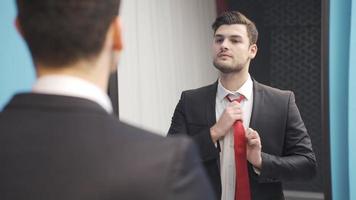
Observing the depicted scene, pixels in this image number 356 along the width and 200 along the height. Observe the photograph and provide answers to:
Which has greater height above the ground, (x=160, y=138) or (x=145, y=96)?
(x=160, y=138)

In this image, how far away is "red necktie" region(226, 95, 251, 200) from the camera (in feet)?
4.79

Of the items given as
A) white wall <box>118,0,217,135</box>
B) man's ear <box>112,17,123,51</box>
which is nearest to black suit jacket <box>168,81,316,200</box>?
white wall <box>118,0,217,135</box>

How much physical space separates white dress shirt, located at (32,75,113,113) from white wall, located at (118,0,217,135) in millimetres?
1432

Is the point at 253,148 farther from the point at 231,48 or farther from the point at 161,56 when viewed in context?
the point at 161,56

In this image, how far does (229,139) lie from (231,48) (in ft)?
1.05

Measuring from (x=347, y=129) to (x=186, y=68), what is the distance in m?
0.90

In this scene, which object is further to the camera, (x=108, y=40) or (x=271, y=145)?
(x=271, y=145)

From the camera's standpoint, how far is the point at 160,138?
1.61 ft

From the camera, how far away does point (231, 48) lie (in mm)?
1645

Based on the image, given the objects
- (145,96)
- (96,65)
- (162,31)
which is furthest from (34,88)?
(162,31)

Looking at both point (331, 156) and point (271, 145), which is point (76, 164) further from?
point (331, 156)

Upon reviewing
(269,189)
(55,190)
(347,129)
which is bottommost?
(269,189)

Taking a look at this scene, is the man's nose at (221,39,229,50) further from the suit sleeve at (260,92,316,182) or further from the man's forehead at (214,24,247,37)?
the suit sleeve at (260,92,316,182)

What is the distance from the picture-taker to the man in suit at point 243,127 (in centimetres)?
147
